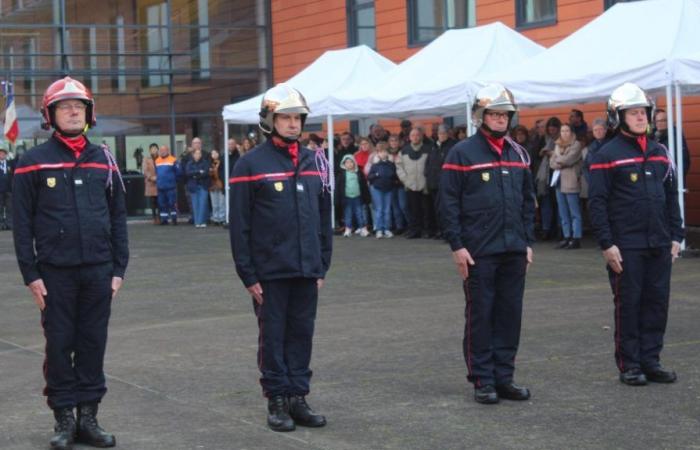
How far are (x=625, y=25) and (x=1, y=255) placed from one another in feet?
32.2

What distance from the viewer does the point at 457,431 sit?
7242 millimetres

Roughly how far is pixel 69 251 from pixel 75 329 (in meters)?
0.43

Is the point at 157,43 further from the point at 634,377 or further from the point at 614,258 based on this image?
the point at 634,377

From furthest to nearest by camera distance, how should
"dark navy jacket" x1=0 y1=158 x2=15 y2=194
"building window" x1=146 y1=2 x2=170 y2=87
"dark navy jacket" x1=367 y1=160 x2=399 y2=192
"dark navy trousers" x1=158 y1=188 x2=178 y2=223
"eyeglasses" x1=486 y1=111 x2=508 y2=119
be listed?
1. "building window" x1=146 y1=2 x2=170 y2=87
2. "dark navy trousers" x1=158 y1=188 x2=178 y2=223
3. "dark navy jacket" x1=0 y1=158 x2=15 y2=194
4. "dark navy jacket" x1=367 y1=160 x2=399 y2=192
5. "eyeglasses" x1=486 y1=111 x2=508 y2=119

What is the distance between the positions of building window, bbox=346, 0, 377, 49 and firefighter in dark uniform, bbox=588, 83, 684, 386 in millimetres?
19928

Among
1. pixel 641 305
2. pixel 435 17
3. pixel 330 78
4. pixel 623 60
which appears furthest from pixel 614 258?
pixel 435 17

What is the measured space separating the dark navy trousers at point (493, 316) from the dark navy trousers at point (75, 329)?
221 centimetres

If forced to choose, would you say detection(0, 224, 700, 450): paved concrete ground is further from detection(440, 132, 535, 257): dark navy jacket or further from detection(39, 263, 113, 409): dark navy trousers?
detection(440, 132, 535, 257): dark navy jacket

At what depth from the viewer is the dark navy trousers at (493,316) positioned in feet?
26.4

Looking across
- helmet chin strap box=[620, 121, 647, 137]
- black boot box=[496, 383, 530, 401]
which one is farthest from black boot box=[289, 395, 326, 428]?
helmet chin strap box=[620, 121, 647, 137]

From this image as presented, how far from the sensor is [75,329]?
7039 millimetres

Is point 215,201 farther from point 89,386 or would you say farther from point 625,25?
point 89,386

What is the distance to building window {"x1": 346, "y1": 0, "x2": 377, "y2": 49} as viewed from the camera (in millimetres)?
28359

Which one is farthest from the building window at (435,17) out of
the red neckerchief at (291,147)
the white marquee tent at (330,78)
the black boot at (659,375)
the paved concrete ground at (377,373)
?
the red neckerchief at (291,147)
